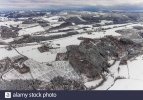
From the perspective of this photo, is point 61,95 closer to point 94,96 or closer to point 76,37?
point 94,96

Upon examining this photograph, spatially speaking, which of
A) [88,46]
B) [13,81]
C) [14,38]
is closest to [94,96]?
[88,46]

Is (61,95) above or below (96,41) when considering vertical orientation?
below

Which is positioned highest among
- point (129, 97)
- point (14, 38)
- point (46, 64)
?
point (14, 38)

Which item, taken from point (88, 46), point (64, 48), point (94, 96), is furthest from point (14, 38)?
point (94, 96)

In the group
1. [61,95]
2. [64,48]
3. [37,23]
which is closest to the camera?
[61,95]

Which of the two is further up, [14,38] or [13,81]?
[14,38]

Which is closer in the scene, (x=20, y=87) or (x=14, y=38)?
(x=20, y=87)

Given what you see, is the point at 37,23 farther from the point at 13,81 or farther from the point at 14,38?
the point at 13,81

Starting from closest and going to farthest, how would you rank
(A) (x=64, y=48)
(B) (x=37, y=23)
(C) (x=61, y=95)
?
(C) (x=61, y=95), (A) (x=64, y=48), (B) (x=37, y=23)

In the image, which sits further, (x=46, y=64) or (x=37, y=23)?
(x=37, y=23)
